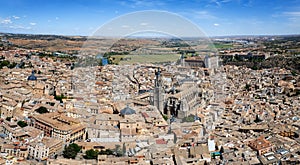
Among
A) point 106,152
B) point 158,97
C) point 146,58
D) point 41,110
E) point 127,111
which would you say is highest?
point 146,58

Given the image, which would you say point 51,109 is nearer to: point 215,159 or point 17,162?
point 17,162

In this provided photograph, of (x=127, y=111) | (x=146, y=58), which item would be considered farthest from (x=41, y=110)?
(x=146, y=58)

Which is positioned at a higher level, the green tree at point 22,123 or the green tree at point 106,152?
the green tree at point 22,123

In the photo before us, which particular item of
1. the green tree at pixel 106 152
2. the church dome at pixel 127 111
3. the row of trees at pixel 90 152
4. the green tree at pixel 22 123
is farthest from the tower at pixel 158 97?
the green tree at pixel 22 123

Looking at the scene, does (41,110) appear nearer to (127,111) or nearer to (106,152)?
(127,111)

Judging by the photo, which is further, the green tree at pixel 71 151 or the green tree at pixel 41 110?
the green tree at pixel 41 110

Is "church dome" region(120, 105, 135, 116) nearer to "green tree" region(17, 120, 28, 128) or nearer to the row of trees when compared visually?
the row of trees

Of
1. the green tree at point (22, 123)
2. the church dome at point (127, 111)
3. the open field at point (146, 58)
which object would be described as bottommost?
the green tree at point (22, 123)

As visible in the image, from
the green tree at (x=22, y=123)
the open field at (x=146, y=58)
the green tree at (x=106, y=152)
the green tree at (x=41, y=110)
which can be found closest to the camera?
the green tree at (x=106, y=152)

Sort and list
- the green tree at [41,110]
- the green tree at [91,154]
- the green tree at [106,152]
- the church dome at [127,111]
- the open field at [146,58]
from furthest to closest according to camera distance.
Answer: the open field at [146,58], the green tree at [41,110], the church dome at [127,111], the green tree at [106,152], the green tree at [91,154]

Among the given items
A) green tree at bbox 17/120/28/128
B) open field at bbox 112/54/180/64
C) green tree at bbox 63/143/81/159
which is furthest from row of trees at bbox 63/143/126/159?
open field at bbox 112/54/180/64

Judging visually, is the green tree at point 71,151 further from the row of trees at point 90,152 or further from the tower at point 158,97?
the tower at point 158,97

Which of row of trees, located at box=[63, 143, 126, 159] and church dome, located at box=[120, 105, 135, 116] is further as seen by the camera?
church dome, located at box=[120, 105, 135, 116]
